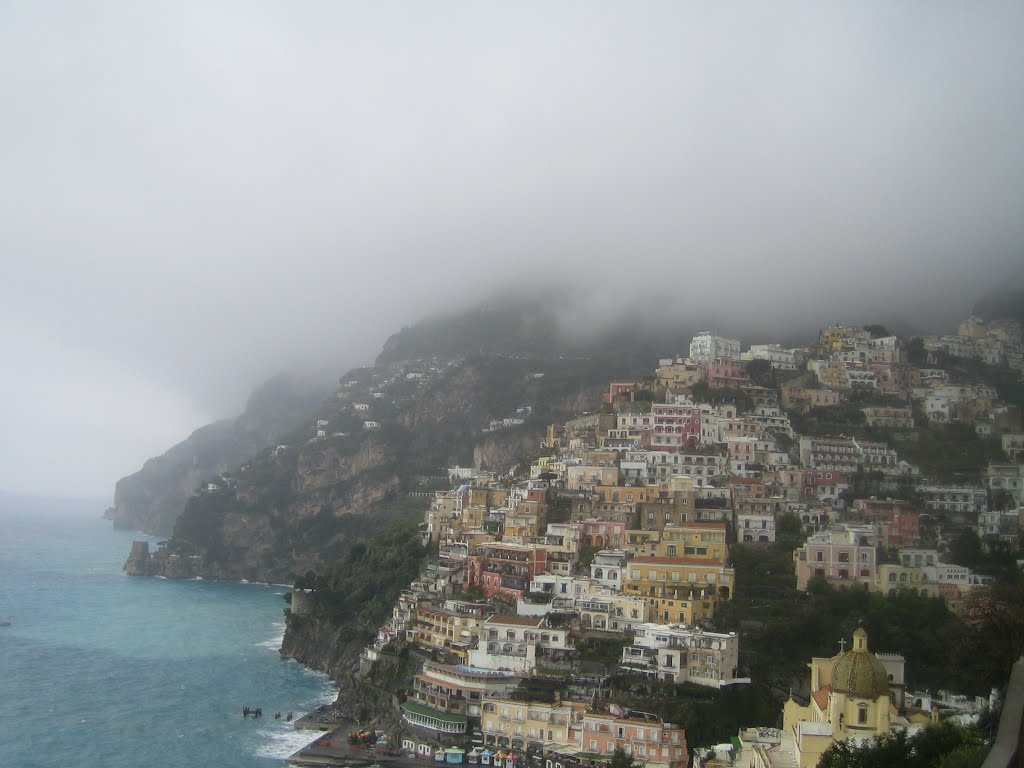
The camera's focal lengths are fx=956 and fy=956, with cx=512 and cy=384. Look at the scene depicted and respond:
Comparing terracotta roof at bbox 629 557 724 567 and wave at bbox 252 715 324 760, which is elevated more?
terracotta roof at bbox 629 557 724 567

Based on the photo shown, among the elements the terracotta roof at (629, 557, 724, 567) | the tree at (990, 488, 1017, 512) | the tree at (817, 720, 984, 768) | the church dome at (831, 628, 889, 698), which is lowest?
the tree at (817, 720, 984, 768)

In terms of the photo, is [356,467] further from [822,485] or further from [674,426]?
[822,485]

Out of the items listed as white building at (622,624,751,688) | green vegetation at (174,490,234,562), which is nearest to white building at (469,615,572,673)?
white building at (622,624,751,688)

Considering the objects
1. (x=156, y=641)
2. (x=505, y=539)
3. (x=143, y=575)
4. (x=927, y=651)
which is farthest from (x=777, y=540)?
(x=143, y=575)

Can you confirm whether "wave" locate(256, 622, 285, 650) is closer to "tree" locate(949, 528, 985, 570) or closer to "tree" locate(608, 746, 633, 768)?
"tree" locate(608, 746, 633, 768)

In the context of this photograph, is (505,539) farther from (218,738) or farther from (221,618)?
(221,618)

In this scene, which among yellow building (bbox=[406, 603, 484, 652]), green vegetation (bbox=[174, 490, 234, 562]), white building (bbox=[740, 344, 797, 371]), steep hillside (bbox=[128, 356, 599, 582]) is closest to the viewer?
yellow building (bbox=[406, 603, 484, 652])

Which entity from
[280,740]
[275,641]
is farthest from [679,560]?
[275,641]
